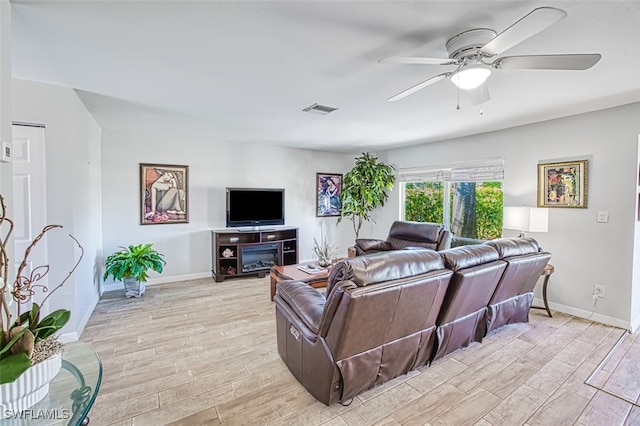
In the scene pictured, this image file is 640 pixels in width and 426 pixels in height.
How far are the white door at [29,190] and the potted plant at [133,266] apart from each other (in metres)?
1.21

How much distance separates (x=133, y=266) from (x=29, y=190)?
1566mm

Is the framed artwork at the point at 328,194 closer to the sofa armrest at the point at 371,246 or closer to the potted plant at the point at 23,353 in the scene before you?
the sofa armrest at the point at 371,246

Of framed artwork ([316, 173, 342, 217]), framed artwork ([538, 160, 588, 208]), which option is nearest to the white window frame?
framed artwork ([538, 160, 588, 208])

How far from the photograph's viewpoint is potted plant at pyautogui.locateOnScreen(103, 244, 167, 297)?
391cm

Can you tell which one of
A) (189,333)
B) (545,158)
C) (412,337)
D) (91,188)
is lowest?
(189,333)

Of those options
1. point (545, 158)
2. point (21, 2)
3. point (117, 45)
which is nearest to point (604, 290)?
point (545, 158)

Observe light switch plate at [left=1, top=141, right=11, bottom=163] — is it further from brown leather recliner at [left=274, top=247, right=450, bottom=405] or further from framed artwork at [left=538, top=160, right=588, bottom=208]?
framed artwork at [left=538, top=160, right=588, bottom=208]

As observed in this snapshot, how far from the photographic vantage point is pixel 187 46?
6.45 feet

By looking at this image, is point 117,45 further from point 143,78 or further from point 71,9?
point 143,78

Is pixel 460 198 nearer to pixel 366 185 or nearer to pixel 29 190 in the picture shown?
pixel 366 185

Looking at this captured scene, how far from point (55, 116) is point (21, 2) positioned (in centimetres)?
145

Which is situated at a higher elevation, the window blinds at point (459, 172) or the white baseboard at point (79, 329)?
the window blinds at point (459, 172)

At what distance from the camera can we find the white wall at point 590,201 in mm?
3143

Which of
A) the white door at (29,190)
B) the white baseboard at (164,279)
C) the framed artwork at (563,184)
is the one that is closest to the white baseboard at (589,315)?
the framed artwork at (563,184)
